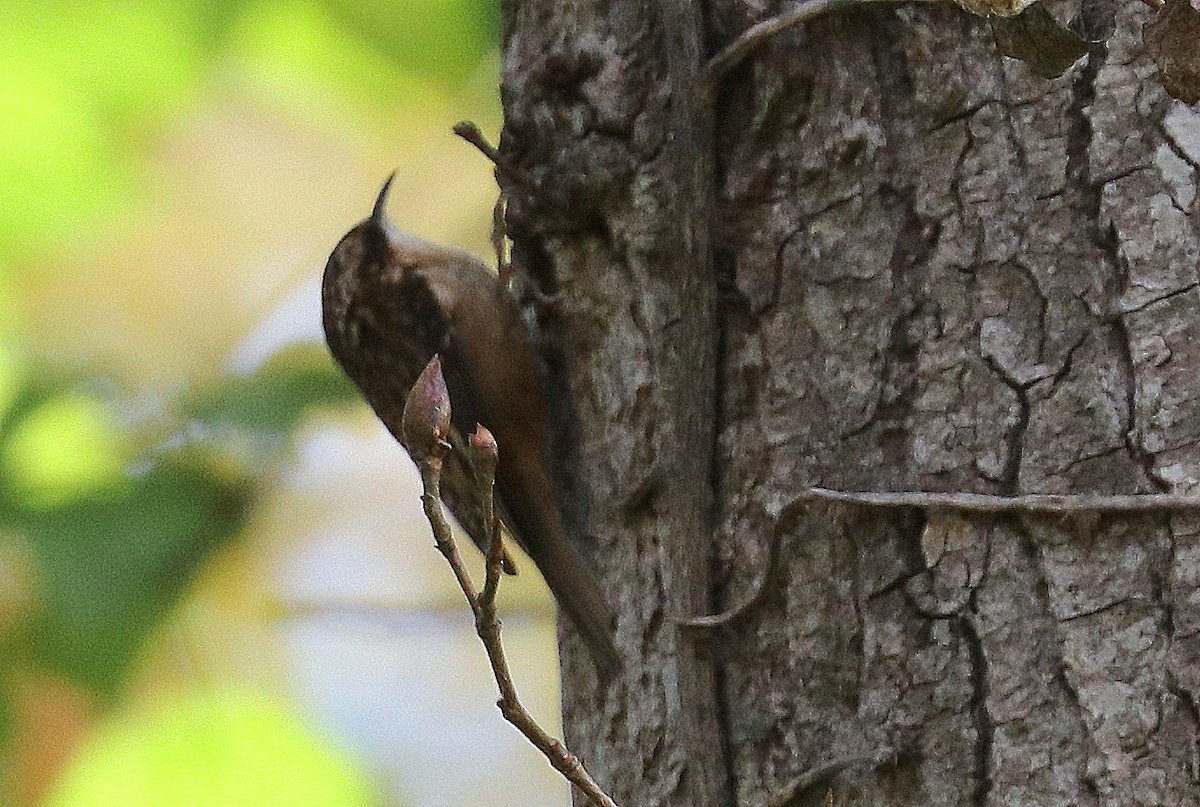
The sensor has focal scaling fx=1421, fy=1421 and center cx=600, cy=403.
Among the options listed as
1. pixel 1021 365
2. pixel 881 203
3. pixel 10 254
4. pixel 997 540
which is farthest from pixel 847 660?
pixel 10 254

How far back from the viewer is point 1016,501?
1143 millimetres

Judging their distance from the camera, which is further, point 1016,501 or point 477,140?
point 477,140

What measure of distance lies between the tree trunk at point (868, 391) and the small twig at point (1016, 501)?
Result: 0.01 m

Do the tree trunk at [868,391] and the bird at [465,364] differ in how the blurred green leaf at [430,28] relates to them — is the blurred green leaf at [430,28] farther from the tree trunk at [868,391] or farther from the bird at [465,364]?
the tree trunk at [868,391]

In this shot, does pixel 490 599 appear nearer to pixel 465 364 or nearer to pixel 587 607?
pixel 587 607

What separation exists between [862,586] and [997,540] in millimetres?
124

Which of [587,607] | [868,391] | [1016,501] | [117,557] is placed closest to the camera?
[1016,501]

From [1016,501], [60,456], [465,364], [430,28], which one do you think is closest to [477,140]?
[465,364]

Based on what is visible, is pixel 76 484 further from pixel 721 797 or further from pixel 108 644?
pixel 721 797

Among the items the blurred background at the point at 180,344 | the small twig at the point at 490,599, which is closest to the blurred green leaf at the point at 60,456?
the blurred background at the point at 180,344

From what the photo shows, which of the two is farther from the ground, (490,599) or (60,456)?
(60,456)

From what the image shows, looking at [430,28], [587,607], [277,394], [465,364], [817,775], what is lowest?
[817,775]

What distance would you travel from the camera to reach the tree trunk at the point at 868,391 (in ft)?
3.66

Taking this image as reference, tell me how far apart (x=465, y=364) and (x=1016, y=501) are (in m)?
0.78
